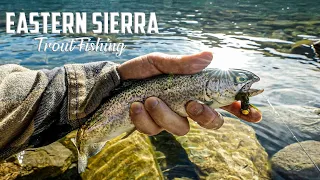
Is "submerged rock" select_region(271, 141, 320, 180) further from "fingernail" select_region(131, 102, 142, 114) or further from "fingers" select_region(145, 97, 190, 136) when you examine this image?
"fingernail" select_region(131, 102, 142, 114)

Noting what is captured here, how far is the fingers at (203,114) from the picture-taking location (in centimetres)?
318

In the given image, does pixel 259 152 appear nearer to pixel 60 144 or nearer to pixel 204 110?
pixel 204 110

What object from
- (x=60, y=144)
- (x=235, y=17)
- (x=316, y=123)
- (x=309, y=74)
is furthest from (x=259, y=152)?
(x=235, y=17)

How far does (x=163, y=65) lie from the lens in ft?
11.9

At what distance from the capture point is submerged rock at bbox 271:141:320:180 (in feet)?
17.1

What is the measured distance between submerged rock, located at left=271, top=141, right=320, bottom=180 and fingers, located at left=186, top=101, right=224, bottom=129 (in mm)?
2621

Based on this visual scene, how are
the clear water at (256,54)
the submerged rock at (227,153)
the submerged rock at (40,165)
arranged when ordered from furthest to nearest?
1. the clear water at (256,54)
2. the submerged rock at (227,153)
3. the submerged rock at (40,165)

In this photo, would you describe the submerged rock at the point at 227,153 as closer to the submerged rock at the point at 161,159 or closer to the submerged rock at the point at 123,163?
the submerged rock at the point at 161,159

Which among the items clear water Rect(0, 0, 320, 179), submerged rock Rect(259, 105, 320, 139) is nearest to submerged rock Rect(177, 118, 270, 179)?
clear water Rect(0, 0, 320, 179)

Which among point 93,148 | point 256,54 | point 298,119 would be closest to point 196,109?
point 93,148

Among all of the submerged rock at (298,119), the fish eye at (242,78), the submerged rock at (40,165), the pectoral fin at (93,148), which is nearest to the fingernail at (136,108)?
the pectoral fin at (93,148)

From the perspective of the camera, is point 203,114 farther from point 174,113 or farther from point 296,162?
point 296,162

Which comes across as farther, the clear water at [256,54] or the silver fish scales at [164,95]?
the clear water at [256,54]

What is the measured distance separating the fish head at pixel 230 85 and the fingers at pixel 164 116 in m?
0.45
